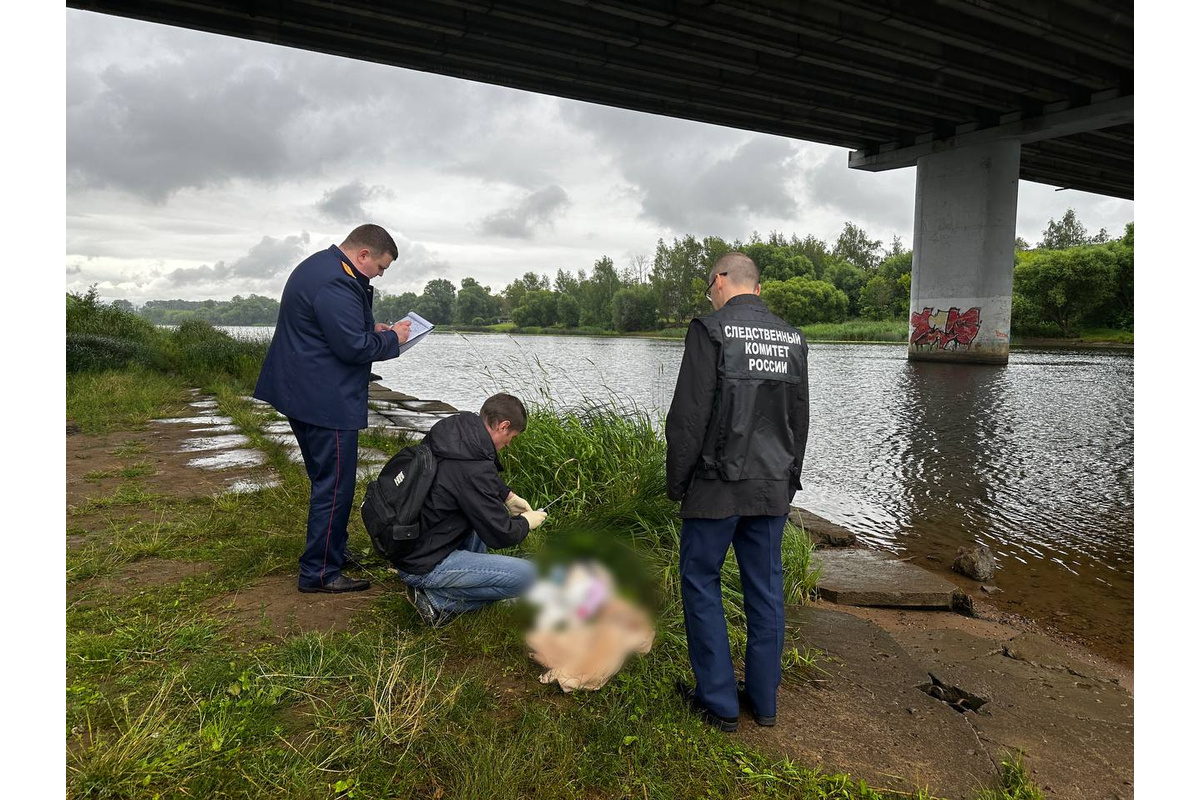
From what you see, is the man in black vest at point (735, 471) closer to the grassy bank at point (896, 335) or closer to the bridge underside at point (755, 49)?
the bridge underside at point (755, 49)

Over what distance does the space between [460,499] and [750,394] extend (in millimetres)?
1443

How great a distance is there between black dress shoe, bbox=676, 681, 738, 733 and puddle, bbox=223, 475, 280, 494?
447cm

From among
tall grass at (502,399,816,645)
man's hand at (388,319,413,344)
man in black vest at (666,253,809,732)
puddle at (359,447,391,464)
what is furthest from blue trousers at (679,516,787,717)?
puddle at (359,447,391,464)

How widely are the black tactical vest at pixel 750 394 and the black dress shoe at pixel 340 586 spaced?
2269 mm

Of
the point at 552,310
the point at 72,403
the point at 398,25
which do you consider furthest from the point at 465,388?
the point at 552,310

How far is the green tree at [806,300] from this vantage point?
5294cm

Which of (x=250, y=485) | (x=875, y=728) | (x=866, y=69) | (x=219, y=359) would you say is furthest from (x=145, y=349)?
(x=866, y=69)

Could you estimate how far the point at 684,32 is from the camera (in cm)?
1880

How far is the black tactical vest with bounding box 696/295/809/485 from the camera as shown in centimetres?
291

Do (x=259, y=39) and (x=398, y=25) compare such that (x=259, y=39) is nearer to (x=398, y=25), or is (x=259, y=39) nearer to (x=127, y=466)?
(x=398, y=25)

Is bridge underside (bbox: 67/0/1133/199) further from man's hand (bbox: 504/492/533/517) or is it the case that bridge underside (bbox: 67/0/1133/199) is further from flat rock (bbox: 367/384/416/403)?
man's hand (bbox: 504/492/533/517)

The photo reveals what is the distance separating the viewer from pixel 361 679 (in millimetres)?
3018

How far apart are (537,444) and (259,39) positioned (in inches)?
706

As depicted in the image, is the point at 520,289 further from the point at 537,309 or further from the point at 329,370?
the point at 329,370
